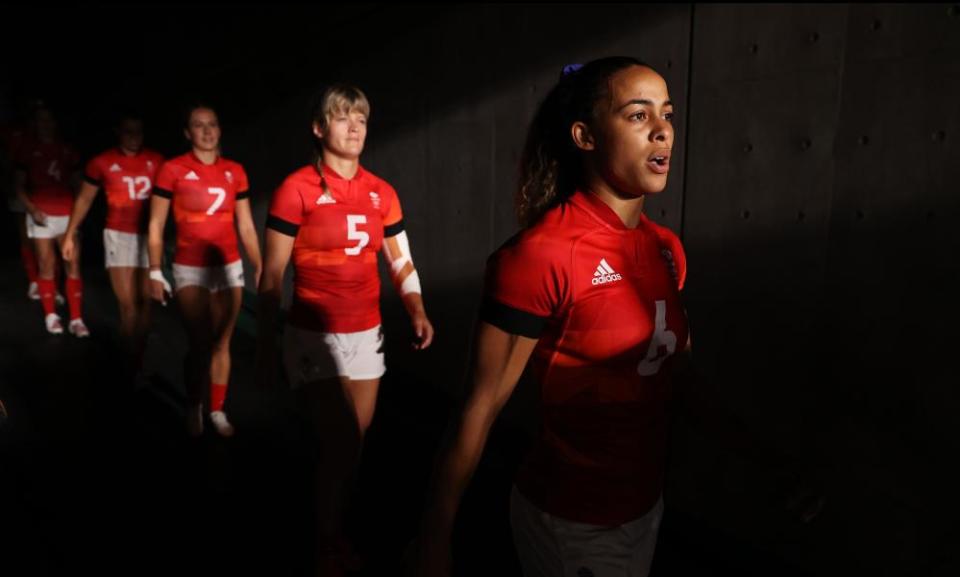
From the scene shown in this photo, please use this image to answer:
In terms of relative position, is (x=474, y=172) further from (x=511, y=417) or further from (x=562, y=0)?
(x=511, y=417)

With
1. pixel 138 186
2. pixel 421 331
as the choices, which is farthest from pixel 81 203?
pixel 421 331

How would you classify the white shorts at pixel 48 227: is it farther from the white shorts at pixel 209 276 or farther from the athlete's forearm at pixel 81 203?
the white shorts at pixel 209 276

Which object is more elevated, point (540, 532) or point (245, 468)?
point (540, 532)

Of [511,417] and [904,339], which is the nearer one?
[904,339]

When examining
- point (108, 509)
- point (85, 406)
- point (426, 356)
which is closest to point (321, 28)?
point (426, 356)

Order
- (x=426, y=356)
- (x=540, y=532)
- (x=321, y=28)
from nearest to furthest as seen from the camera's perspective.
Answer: (x=540, y=532) → (x=426, y=356) → (x=321, y=28)

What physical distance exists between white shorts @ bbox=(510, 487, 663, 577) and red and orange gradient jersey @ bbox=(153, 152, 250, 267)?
9.92ft

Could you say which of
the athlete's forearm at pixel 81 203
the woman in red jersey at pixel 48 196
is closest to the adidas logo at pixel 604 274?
the athlete's forearm at pixel 81 203

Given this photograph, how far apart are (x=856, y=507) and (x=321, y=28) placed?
5.23 m

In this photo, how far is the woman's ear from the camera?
4.83 ft

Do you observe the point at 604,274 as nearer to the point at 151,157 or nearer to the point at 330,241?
the point at 330,241

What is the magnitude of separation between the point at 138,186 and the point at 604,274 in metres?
4.45

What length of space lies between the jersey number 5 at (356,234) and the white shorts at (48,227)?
187 inches

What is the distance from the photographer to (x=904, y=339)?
238 cm
